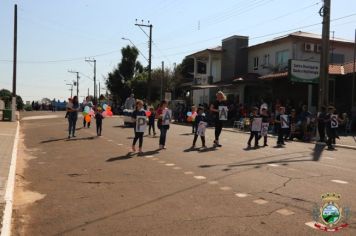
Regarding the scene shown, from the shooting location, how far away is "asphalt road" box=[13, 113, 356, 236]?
643 cm

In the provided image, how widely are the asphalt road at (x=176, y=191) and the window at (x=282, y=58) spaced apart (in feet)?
73.6

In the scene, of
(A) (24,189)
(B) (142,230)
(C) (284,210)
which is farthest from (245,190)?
(A) (24,189)

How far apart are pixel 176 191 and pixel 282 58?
1189 inches

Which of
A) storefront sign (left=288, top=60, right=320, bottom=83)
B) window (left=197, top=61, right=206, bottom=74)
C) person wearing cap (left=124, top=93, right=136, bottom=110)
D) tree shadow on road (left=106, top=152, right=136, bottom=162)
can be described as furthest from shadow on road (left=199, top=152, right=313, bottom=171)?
window (left=197, top=61, right=206, bottom=74)

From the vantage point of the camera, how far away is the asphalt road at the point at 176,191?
6434 mm

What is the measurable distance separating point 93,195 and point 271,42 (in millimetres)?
31702

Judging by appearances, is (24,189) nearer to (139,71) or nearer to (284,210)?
(284,210)

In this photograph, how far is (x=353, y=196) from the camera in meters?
8.24

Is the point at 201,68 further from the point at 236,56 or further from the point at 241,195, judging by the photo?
the point at 241,195

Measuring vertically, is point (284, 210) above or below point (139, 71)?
below

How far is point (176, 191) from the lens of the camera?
8.70 meters

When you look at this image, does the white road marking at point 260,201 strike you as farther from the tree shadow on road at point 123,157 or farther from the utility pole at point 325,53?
the utility pole at point 325,53

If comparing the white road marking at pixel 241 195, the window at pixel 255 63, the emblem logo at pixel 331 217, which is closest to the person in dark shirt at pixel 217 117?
the white road marking at pixel 241 195

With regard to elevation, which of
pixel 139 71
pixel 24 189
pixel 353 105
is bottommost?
pixel 24 189
